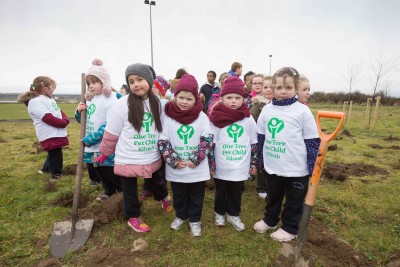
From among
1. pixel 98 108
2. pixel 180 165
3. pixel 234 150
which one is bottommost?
pixel 180 165

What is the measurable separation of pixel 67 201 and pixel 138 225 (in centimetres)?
157

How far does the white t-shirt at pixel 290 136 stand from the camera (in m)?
2.82

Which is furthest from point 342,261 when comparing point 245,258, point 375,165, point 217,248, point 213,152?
point 375,165

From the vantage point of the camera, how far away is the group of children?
9.41 feet

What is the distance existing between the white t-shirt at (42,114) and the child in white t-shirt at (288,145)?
3.87m

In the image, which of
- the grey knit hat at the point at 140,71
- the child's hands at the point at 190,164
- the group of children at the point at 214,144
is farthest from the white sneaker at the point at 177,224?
the grey knit hat at the point at 140,71

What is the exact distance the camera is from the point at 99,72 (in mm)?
3627

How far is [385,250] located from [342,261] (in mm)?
665

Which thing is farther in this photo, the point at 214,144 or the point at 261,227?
the point at 261,227

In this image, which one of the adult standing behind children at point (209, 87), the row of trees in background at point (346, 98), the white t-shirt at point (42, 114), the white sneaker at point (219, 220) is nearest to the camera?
the white sneaker at point (219, 220)

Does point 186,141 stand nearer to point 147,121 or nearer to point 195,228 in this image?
point 147,121

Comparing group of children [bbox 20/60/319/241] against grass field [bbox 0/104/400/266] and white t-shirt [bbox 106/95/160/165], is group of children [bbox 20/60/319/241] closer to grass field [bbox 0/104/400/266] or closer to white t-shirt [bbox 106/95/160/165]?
white t-shirt [bbox 106/95/160/165]

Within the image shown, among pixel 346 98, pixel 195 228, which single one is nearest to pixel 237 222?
pixel 195 228

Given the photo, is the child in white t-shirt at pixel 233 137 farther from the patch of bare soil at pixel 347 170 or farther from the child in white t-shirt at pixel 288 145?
the patch of bare soil at pixel 347 170
